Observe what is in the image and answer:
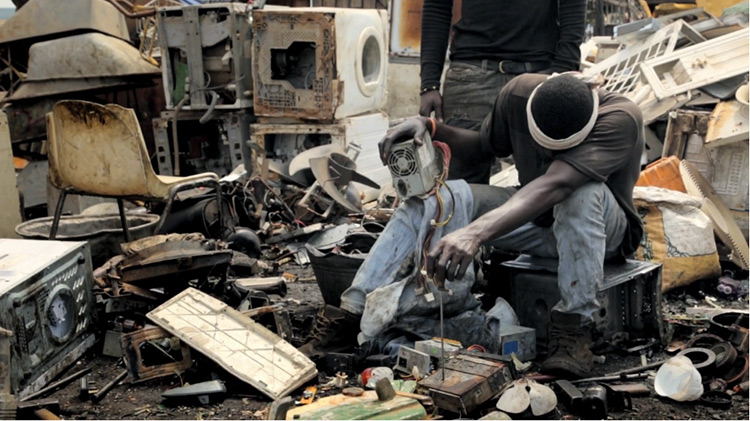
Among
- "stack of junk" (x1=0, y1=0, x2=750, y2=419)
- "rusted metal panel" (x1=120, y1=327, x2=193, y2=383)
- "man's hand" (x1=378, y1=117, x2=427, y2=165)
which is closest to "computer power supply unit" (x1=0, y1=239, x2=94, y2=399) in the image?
"stack of junk" (x1=0, y1=0, x2=750, y2=419)

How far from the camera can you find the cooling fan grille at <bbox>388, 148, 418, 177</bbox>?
10.5ft

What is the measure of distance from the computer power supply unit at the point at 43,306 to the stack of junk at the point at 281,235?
0.04 ft

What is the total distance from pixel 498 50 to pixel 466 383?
194 cm

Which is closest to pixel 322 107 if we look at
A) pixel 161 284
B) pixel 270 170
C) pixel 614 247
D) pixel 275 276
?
pixel 270 170

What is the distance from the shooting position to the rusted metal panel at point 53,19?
23.6 feet

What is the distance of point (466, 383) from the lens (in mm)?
2721

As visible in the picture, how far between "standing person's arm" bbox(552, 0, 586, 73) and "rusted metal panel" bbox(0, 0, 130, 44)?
15.6 feet

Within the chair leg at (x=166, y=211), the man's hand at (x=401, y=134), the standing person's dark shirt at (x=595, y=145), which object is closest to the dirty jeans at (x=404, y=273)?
the man's hand at (x=401, y=134)

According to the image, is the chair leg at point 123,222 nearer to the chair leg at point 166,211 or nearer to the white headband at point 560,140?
the chair leg at point 166,211

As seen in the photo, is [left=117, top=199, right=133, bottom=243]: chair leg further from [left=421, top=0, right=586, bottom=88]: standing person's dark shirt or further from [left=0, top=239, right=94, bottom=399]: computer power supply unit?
[left=421, top=0, right=586, bottom=88]: standing person's dark shirt

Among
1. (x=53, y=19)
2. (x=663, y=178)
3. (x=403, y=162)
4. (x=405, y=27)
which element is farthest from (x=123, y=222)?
(x=405, y=27)

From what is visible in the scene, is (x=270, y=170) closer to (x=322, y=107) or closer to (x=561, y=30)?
(x=322, y=107)

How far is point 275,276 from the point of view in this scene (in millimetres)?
4879

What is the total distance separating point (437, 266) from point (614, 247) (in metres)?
0.94
